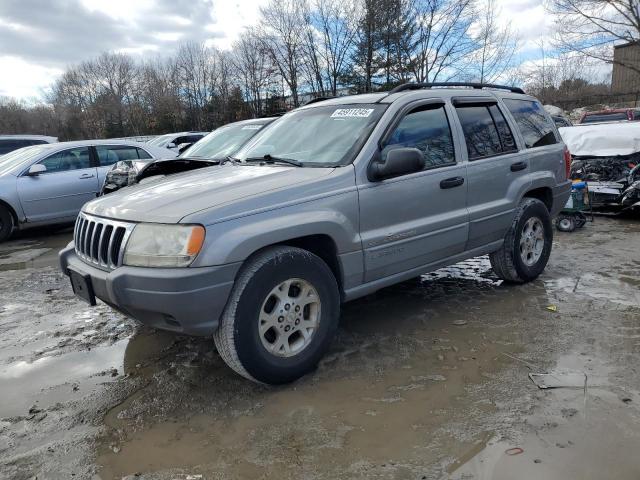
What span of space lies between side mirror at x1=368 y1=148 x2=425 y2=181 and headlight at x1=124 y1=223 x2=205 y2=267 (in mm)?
1293

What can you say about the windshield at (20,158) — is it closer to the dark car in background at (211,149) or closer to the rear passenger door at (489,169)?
the dark car in background at (211,149)

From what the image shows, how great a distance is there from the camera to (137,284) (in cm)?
274

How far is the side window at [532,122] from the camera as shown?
4.82 metres

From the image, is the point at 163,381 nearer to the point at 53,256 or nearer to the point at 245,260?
the point at 245,260

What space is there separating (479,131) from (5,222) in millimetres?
7563

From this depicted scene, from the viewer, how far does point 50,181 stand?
8.38m

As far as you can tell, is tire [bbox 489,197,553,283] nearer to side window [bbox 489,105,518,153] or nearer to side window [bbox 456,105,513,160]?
side window [bbox 489,105,518,153]

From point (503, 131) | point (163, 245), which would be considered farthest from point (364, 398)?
point (503, 131)

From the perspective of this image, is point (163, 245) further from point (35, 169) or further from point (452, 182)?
point (35, 169)

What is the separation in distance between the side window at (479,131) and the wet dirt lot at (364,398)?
136cm

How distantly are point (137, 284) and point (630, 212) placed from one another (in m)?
8.34

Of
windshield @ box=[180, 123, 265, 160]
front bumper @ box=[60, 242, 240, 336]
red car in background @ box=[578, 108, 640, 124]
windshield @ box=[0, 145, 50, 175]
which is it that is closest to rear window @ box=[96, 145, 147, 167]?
windshield @ box=[0, 145, 50, 175]

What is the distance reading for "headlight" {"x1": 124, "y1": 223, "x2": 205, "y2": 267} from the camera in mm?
2711

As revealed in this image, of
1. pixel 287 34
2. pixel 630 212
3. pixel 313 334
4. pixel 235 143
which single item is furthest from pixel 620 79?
pixel 313 334
